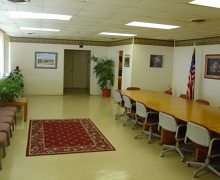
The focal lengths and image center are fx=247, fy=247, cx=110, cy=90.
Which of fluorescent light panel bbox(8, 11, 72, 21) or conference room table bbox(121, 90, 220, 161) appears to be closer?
conference room table bbox(121, 90, 220, 161)

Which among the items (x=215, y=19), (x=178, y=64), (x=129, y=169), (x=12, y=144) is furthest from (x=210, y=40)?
(x=12, y=144)

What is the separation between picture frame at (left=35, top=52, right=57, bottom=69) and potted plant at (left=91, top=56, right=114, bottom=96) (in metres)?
1.74

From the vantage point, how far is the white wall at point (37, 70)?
1061 cm

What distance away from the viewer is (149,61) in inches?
366

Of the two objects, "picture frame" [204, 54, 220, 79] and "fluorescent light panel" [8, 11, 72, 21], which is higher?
"fluorescent light panel" [8, 11, 72, 21]

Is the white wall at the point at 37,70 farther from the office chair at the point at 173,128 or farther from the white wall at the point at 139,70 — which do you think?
the office chair at the point at 173,128

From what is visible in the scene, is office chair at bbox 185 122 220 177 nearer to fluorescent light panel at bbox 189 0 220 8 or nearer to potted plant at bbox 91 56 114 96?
fluorescent light panel at bbox 189 0 220 8

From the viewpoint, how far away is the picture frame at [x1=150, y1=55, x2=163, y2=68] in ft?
30.6

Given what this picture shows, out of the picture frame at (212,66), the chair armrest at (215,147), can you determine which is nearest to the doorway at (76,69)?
→ the picture frame at (212,66)

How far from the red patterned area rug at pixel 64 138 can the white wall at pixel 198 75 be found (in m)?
3.86

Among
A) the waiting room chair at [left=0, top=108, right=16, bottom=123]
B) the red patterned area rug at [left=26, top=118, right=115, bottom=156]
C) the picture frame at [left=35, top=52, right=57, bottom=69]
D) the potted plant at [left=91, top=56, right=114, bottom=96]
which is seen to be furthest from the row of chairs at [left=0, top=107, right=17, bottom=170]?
the potted plant at [left=91, top=56, right=114, bottom=96]

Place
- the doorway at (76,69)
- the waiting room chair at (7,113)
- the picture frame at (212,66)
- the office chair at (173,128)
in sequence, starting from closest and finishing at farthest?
1. the office chair at (173,128)
2. the waiting room chair at (7,113)
3. the picture frame at (212,66)
4. the doorway at (76,69)

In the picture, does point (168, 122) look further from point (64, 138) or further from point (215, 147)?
point (64, 138)

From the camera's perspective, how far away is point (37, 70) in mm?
10875
